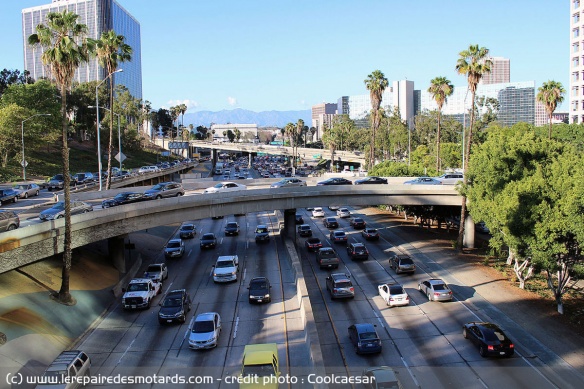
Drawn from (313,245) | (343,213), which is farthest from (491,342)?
(343,213)

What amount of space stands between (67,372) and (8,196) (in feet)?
120

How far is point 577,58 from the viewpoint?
377 feet

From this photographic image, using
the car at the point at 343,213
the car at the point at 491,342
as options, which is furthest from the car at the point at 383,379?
the car at the point at 343,213

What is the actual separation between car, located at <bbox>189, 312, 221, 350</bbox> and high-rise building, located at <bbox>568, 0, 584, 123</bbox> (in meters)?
113

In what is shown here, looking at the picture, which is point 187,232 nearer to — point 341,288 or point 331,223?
point 331,223

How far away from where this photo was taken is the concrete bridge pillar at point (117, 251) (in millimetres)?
42094

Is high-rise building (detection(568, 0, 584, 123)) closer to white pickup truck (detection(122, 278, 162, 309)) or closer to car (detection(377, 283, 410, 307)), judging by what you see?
car (detection(377, 283, 410, 307))

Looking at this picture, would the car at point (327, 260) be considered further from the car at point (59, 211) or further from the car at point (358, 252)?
the car at point (59, 211)

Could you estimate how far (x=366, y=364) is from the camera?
2627 centimetres

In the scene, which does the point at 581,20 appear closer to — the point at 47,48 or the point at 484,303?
the point at 484,303

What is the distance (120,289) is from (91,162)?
267 ft

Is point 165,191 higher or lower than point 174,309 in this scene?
higher

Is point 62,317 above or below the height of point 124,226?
below

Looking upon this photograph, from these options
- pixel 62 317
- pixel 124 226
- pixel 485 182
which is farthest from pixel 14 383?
pixel 485 182
